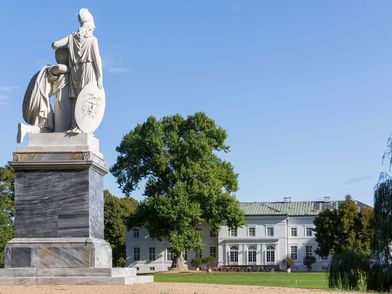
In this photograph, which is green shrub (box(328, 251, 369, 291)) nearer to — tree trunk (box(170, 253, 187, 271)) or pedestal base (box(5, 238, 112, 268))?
pedestal base (box(5, 238, 112, 268))

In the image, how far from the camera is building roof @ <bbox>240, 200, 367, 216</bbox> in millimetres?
105000

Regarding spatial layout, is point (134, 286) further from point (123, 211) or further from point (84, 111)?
point (123, 211)

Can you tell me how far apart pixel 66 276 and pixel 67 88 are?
447cm

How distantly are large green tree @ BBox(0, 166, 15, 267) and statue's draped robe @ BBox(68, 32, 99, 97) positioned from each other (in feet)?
143

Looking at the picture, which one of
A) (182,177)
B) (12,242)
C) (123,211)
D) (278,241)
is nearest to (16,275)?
(12,242)

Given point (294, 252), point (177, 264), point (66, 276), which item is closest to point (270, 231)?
point (294, 252)

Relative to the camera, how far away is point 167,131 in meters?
70.8

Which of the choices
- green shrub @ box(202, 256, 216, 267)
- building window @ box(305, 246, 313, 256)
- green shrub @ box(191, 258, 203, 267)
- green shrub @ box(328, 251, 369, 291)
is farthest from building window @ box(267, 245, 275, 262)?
green shrub @ box(328, 251, 369, 291)

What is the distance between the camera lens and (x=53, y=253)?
15.2m

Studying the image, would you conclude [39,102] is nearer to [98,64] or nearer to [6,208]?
[98,64]

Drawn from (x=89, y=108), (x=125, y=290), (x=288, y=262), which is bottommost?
(x=288, y=262)

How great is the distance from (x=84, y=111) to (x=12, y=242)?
3.28 m

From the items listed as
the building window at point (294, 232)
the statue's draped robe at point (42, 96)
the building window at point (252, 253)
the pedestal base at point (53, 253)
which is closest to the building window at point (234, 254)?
the building window at point (252, 253)

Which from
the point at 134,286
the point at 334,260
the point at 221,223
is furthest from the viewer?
the point at 221,223
